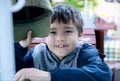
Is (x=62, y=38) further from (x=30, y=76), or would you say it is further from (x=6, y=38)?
(x=6, y=38)

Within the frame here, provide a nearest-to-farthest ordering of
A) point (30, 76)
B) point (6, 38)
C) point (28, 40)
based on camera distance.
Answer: point (6, 38), point (30, 76), point (28, 40)

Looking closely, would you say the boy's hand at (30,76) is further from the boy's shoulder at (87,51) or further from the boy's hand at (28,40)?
the boy's shoulder at (87,51)

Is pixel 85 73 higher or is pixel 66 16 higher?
pixel 66 16

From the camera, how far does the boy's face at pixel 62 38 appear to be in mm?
944

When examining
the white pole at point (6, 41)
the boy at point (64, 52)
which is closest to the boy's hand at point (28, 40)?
the boy at point (64, 52)

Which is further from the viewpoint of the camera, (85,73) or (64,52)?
(64,52)

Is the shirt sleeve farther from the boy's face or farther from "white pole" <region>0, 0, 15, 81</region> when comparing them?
"white pole" <region>0, 0, 15, 81</region>

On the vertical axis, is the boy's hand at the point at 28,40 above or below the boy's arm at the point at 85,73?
above

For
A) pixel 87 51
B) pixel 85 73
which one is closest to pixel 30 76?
pixel 85 73

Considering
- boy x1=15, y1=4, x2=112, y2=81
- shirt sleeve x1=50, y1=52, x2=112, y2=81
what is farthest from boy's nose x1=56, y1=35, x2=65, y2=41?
shirt sleeve x1=50, y1=52, x2=112, y2=81

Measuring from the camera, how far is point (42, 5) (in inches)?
27.7

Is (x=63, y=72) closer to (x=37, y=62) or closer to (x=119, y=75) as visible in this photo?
(x=37, y=62)

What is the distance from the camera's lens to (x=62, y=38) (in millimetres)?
944

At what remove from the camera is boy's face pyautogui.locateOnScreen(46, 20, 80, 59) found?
0.94 m
